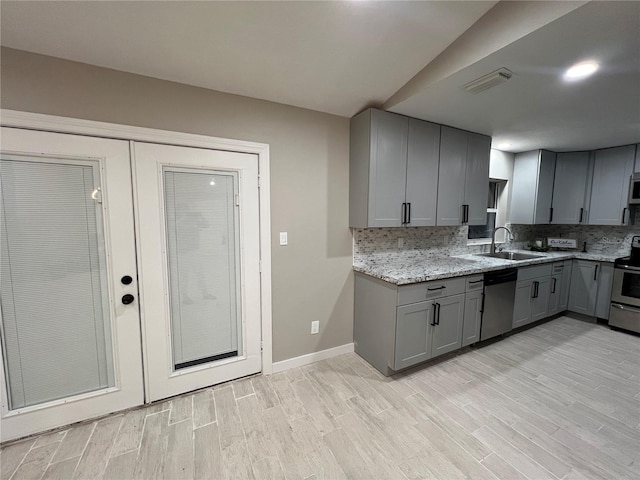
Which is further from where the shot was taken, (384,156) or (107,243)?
(384,156)

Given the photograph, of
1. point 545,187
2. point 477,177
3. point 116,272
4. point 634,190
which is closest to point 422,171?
point 477,177

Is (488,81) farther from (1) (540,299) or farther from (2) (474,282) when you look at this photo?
(1) (540,299)

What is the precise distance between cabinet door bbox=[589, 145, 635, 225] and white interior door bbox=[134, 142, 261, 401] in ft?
15.6

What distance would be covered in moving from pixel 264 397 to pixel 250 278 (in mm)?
979

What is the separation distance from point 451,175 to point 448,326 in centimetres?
160

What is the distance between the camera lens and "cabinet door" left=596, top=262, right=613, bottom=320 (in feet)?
11.3

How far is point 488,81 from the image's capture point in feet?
5.94

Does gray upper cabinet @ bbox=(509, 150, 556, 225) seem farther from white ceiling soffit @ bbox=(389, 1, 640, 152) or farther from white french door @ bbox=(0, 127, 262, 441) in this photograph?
white french door @ bbox=(0, 127, 262, 441)

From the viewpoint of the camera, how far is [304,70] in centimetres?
195

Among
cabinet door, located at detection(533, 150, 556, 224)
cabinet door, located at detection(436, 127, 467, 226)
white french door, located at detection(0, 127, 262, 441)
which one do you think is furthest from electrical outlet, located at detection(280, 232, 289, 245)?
cabinet door, located at detection(533, 150, 556, 224)

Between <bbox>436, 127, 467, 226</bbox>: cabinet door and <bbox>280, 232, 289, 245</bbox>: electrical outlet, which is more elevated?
<bbox>436, 127, 467, 226</bbox>: cabinet door

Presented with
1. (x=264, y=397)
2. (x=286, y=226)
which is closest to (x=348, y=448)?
(x=264, y=397)

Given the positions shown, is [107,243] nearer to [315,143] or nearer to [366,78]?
[315,143]

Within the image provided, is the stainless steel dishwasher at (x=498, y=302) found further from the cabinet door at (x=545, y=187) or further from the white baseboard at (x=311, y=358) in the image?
the cabinet door at (x=545, y=187)
